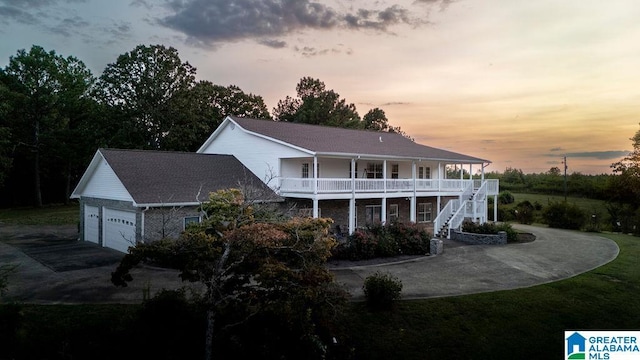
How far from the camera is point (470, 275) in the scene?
16406 mm

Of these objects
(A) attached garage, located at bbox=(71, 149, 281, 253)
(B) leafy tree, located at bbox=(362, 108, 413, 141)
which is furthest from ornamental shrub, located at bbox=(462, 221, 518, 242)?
(B) leafy tree, located at bbox=(362, 108, 413, 141)

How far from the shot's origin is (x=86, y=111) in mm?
46469

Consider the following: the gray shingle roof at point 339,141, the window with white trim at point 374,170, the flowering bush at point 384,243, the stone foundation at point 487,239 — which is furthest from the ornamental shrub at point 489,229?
the window with white trim at point 374,170

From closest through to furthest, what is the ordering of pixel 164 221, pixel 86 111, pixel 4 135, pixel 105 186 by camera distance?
pixel 164 221
pixel 105 186
pixel 4 135
pixel 86 111

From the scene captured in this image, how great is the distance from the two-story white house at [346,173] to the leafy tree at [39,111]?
23.9 meters

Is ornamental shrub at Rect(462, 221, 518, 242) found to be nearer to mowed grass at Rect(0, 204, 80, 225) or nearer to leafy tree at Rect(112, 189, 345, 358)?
leafy tree at Rect(112, 189, 345, 358)

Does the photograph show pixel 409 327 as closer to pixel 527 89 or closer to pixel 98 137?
pixel 527 89

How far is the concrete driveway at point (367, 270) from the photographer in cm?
1369

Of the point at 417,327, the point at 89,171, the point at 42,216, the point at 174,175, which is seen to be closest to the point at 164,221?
the point at 174,175

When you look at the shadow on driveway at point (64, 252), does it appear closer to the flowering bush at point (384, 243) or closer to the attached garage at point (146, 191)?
the attached garage at point (146, 191)

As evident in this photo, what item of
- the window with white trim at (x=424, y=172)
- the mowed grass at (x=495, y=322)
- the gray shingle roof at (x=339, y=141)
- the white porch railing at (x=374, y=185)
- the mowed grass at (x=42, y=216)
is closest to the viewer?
the mowed grass at (x=495, y=322)

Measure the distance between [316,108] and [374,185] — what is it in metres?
34.4

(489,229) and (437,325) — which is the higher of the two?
(489,229)

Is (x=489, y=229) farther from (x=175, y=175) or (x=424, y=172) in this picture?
(x=175, y=175)
